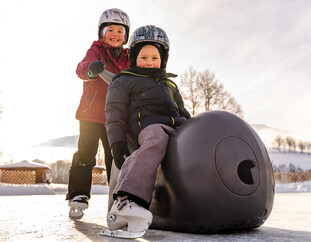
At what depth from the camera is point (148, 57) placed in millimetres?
2639

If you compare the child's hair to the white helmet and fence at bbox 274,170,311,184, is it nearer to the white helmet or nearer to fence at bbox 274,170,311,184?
the white helmet

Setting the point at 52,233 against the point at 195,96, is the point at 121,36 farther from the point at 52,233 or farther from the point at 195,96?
the point at 195,96

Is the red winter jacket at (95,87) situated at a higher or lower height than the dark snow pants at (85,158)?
higher

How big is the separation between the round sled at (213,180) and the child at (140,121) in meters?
0.16

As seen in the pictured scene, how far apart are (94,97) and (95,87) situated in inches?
4.2

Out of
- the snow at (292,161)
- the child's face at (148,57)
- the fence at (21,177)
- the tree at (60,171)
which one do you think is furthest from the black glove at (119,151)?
the snow at (292,161)

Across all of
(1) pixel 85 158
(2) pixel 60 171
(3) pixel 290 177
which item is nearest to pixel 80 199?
(1) pixel 85 158

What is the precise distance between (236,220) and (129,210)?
2.23 feet

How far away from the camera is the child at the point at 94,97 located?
3.21 meters

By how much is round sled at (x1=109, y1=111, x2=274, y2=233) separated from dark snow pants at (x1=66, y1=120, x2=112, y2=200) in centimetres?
123

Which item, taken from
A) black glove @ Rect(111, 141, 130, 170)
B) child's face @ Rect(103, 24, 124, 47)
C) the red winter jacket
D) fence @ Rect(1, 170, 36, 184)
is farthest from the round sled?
fence @ Rect(1, 170, 36, 184)

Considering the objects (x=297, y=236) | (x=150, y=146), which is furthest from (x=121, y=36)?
(x=297, y=236)

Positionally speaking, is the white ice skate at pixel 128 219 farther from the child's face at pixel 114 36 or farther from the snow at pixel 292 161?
the snow at pixel 292 161

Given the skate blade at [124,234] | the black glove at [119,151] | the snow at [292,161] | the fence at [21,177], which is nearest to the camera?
the skate blade at [124,234]
